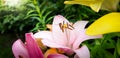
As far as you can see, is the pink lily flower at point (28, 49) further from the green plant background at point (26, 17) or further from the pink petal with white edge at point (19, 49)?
the green plant background at point (26, 17)

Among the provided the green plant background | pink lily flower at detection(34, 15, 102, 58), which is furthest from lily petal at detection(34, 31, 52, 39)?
the green plant background

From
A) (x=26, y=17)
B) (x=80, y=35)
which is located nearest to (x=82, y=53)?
(x=80, y=35)

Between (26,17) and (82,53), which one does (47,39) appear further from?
(26,17)

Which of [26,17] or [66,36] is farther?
[26,17]

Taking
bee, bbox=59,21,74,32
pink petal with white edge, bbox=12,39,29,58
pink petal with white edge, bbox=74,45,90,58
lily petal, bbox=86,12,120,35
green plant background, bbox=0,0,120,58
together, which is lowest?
green plant background, bbox=0,0,120,58

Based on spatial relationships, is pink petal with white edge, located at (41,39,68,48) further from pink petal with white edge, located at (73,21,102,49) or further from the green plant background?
the green plant background

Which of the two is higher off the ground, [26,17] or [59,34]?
[59,34]
